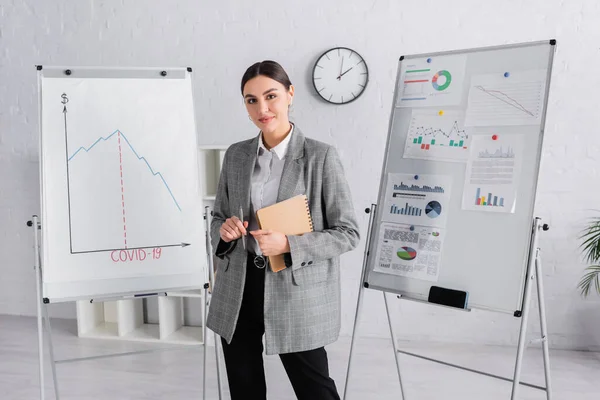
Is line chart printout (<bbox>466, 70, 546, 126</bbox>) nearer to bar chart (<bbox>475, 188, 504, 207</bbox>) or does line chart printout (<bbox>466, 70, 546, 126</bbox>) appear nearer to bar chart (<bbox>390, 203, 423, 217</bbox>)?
bar chart (<bbox>475, 188, 504, 207</bbox>)

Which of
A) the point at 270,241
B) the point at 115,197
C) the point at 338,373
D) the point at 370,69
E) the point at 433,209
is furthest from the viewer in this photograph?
the point at 370,69

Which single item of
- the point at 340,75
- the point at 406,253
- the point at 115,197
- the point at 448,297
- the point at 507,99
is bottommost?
Answer: the point at 448,297

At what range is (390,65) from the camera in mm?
3201

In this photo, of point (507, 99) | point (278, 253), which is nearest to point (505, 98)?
point (507, 99)

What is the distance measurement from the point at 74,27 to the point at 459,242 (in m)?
2.98

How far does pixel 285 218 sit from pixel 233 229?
160 mm

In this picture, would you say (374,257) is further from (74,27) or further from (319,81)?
(74,27)

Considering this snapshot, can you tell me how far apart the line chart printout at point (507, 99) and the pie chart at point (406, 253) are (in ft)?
1.53

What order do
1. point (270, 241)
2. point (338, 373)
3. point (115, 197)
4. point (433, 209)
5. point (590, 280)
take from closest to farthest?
point (270, 241) → point (433, 209) → point (115, 197) → point (338, 373) → point (590, 280)

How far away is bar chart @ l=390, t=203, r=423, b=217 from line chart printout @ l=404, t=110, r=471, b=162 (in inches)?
7.0

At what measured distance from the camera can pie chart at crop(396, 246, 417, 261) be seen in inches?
→ 73.3

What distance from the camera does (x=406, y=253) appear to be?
Result: 1.88 metres

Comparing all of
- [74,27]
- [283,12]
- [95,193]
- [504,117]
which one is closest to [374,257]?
[504,117]

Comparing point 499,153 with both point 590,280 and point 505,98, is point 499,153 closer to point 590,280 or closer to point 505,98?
point 505,98
